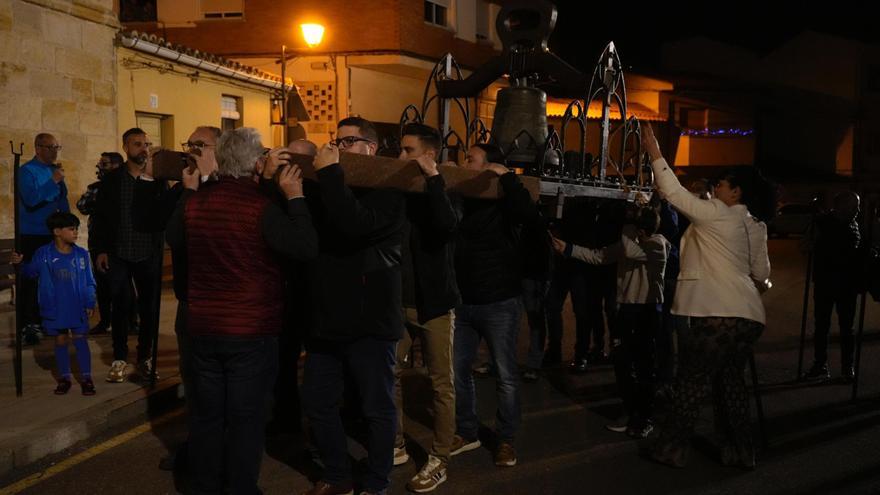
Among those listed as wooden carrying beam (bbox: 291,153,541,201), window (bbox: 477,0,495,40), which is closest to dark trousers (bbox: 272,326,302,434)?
wooden carrying beam (bbox: 291,153,541,201)

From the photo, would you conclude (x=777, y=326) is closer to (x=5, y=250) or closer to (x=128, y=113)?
(x=5, y=250)

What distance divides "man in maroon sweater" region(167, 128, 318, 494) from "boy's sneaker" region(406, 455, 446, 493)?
102cm

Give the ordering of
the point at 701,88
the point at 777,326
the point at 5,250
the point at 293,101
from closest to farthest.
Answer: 1. the point at 5,250
2. the point at 777,326
3. the point at 293,101
4. the point at 701,88

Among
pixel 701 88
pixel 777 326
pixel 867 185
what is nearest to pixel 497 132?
pixel 777 326

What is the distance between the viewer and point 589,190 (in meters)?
5.62

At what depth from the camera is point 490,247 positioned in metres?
4.97

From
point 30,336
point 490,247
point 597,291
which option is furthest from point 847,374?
point 30,336

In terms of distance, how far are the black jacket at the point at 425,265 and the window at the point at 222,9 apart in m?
17.8

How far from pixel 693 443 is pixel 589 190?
193 centimetres

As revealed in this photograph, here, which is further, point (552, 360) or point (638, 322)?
point (552, 360)

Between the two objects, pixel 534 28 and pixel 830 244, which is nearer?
pixel 534 28

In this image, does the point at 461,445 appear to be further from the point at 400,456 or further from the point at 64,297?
the point at 64,297

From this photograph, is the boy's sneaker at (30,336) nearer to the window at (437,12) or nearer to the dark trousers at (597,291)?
the dark trousers at (597,291)

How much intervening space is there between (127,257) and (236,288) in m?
3.34
